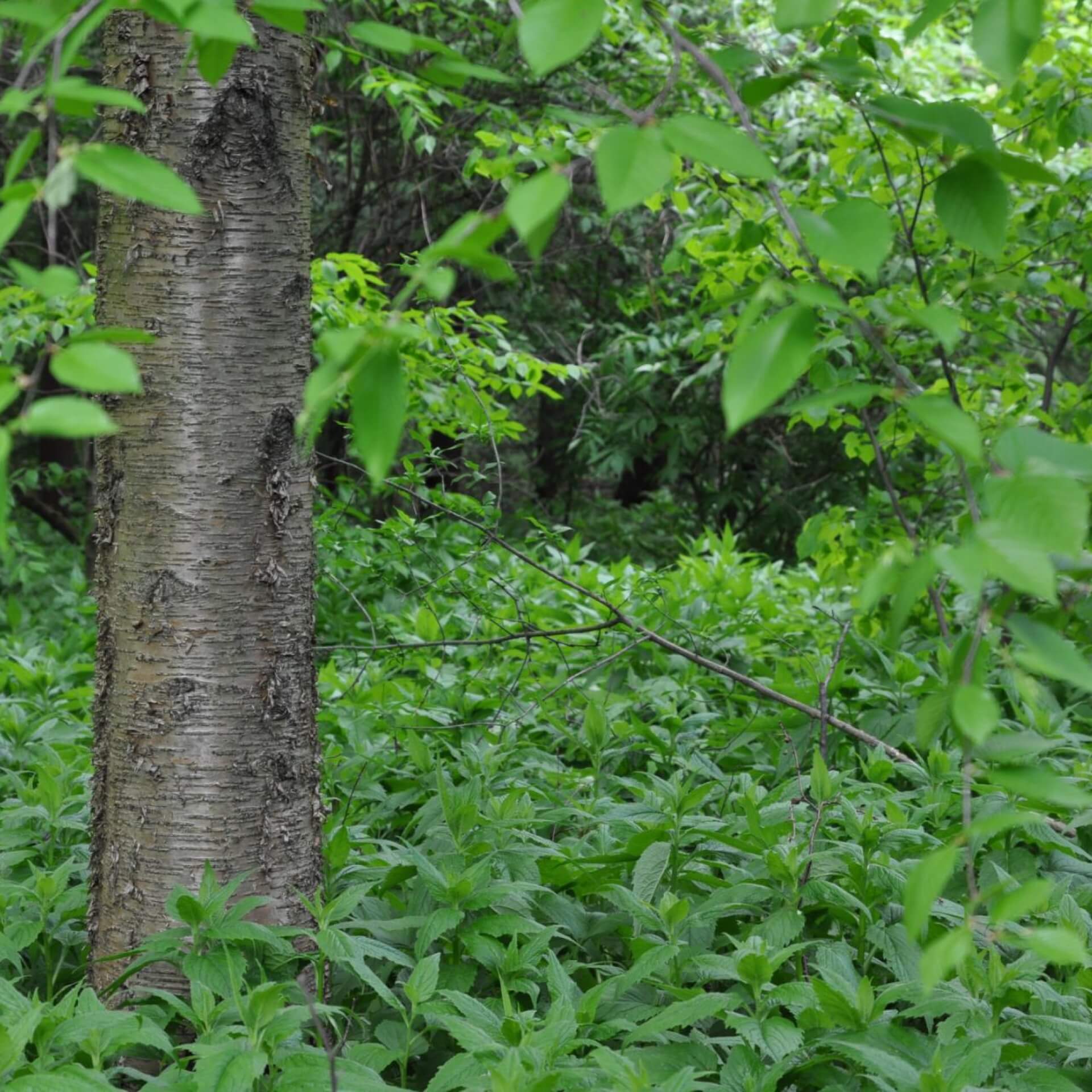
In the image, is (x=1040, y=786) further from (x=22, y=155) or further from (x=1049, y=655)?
(x=22, y=155)

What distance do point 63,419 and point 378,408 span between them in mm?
251

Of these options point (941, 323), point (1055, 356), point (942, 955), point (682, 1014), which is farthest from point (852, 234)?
point (1055, 356)

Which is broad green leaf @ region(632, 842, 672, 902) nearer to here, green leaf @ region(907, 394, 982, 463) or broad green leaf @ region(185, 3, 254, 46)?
green leaf @ region(907, 394, 982, 463)

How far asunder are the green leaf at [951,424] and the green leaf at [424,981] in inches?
54.3

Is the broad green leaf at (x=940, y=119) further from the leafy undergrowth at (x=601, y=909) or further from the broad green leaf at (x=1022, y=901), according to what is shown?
the broad green leaf at (x=1022, y=901)

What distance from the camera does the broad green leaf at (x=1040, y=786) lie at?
3.16ft

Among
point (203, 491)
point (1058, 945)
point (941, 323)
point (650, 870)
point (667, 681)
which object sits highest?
point (941, 323)

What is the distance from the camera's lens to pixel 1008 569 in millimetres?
886

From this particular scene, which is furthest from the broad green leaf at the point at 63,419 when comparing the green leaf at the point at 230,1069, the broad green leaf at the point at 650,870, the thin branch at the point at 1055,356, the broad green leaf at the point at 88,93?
the thin branch at the point at 1055,356

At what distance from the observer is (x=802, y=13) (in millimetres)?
1112

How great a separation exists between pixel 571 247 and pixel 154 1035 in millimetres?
7357

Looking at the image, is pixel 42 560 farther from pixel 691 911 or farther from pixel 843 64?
pixel 843 64

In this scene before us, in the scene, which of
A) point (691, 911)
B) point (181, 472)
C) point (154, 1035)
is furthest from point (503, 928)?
point (181, 472)

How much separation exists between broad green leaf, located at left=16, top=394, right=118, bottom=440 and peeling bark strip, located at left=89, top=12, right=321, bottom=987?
1.35 meters
